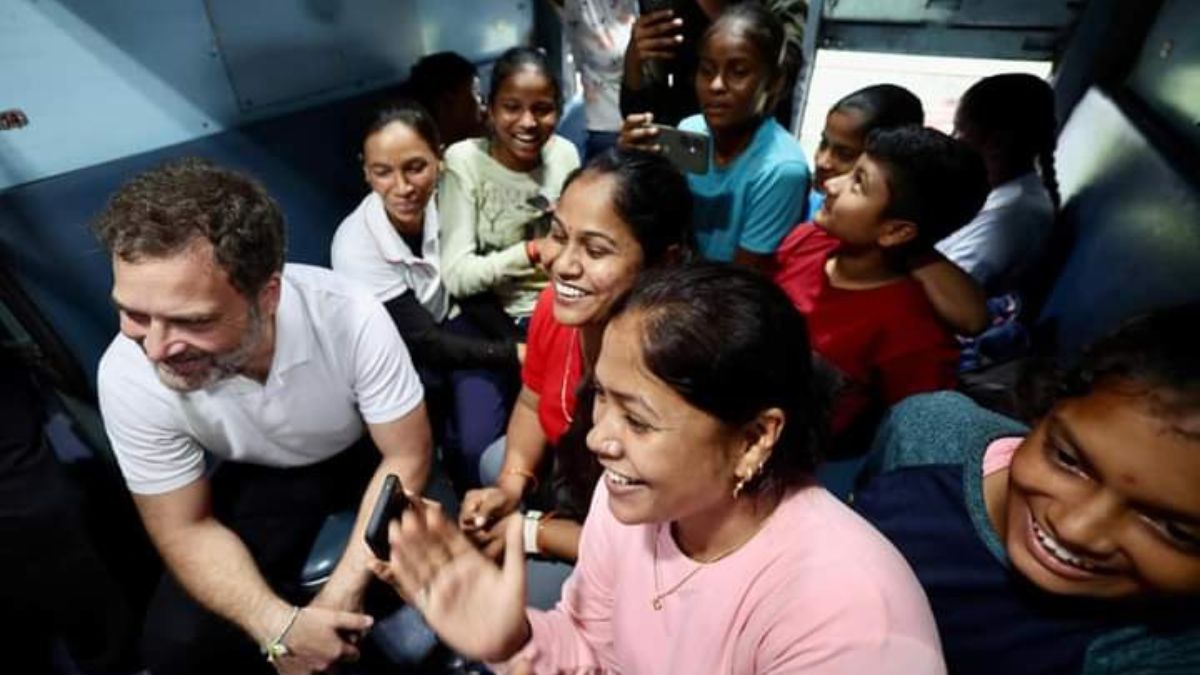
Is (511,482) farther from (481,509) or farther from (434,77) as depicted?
(434,77)

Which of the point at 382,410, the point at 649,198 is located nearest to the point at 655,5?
the point at 649,198

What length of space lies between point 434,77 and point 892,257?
190 cm

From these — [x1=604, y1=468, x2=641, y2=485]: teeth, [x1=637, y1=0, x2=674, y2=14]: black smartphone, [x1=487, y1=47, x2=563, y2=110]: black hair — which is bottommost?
[x1=604, y1=468, x2=641, y2=485]: teeth

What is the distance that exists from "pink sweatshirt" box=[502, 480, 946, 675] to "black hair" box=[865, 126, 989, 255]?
0.87m

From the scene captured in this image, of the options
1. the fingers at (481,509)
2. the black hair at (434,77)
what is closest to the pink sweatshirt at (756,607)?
the fingers at (481,509)

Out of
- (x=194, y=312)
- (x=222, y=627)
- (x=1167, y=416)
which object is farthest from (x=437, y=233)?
(x=1167, y=416)

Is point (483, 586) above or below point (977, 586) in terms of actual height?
below

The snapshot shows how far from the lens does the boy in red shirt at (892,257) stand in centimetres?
141

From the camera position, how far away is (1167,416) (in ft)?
2.08

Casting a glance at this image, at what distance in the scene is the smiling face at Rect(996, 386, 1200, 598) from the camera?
0.63m

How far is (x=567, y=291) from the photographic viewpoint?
133cm

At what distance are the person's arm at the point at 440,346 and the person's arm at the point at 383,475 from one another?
0.43 metres

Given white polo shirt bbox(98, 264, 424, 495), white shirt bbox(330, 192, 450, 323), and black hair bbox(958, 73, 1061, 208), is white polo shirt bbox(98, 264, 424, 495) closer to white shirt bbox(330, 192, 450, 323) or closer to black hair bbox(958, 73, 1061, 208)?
white shirt bbox(330, 192, 450, 323)

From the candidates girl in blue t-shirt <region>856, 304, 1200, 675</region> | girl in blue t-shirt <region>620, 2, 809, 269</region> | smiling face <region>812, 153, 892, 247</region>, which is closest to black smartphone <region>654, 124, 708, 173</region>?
girl in blue t-shirt <region>620, 2, 809, 269</region>
